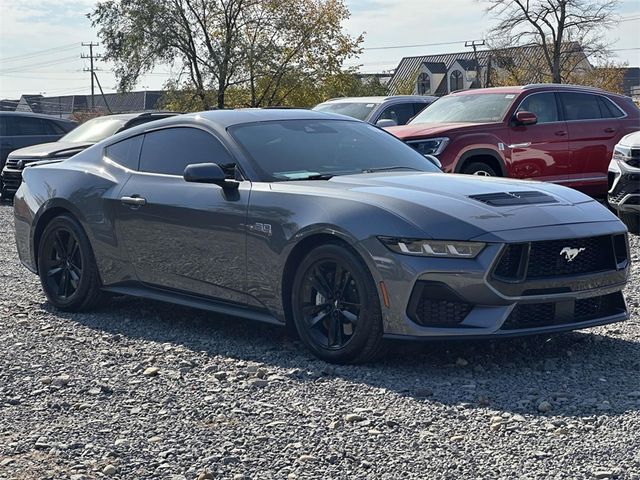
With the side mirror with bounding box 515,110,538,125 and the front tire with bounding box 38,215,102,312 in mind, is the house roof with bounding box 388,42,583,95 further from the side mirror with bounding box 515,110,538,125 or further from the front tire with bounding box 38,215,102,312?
the front tire with bounding box 38,215,102,312

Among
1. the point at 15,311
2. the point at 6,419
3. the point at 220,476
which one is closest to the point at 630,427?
the point at 220,476

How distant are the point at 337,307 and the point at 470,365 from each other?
793 millimetres

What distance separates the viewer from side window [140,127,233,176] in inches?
270

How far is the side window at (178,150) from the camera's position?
6845mm

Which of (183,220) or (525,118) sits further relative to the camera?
(525,118)

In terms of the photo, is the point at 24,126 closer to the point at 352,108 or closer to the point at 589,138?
the point at 352,108

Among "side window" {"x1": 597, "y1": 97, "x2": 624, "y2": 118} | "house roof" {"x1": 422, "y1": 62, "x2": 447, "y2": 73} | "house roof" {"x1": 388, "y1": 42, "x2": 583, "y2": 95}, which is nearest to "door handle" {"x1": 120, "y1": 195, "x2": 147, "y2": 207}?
"side window" {"x1": 597, "y1": 97, "x2": 624, "y2": 118}

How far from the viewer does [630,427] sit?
14.9ft

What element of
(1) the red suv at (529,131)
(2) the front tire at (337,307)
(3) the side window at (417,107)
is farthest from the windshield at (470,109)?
(2) the front tire at (337,307)

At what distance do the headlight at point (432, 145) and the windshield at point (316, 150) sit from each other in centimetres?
591

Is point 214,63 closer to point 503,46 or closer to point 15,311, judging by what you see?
point 503,46

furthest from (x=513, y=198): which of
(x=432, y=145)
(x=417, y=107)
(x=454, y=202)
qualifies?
(x=417, y=107)

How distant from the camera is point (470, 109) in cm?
1421

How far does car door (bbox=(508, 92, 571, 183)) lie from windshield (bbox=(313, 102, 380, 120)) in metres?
3.49
